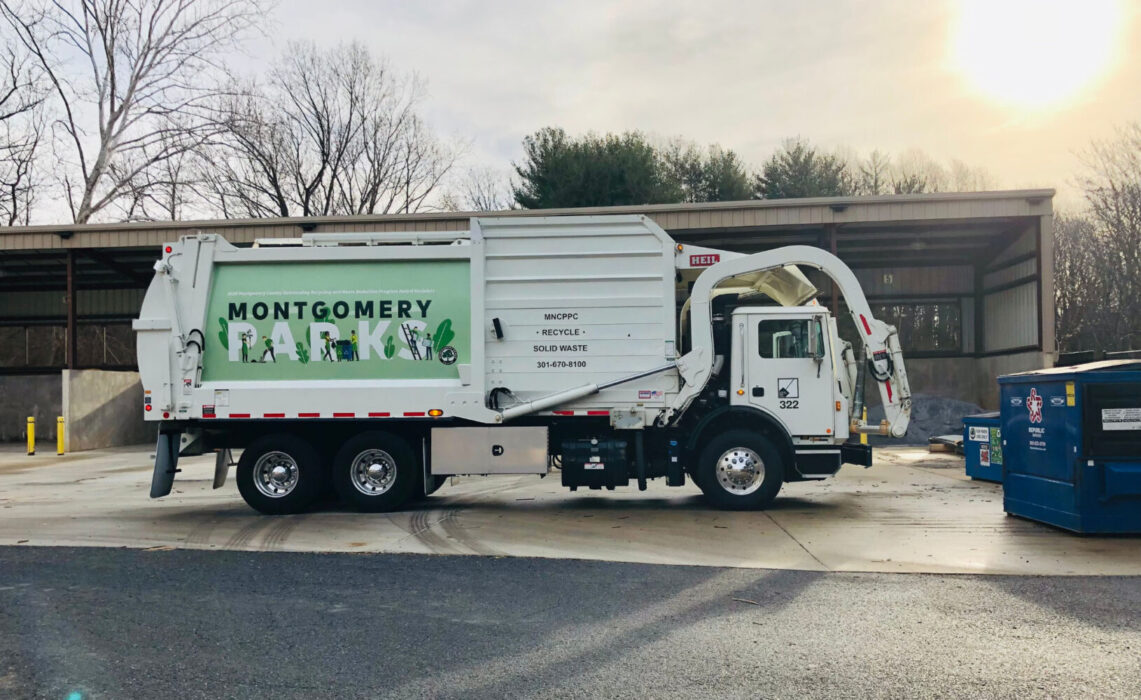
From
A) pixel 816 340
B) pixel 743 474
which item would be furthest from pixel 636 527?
pixel 816 340

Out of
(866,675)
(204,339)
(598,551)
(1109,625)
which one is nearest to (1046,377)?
(1109,625)

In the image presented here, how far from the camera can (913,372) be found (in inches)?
977

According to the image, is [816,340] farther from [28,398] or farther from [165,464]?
[28,398]

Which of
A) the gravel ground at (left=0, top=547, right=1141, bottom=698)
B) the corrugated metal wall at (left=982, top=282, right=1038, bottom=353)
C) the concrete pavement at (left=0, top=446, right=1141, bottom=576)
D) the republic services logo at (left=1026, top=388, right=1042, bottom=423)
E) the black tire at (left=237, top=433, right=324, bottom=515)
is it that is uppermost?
the corrugated metal wall at (left=982, top=282, right=1038, bottom=353)

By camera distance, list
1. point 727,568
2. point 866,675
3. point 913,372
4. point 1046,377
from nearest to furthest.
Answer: point 866,675 → point 727,568 → point 1046,377 → point 913,372

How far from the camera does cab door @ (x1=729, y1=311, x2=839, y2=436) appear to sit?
1033 cm

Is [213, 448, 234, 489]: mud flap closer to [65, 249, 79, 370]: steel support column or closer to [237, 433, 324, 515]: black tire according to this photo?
[237, 433, 324, 515]: black tire

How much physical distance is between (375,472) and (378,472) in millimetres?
36

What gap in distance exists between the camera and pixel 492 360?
10.4m

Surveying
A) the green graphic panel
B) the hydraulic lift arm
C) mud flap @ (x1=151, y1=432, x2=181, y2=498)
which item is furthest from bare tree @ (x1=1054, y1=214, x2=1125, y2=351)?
mud flap @ (x1=151, y1=432, x2=181, y2=498)

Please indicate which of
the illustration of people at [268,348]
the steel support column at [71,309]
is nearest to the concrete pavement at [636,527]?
the illustration of people at [268,348]

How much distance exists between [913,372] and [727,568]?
1940 centimetres

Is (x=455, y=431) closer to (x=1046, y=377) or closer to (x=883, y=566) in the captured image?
(x=883, y=566)

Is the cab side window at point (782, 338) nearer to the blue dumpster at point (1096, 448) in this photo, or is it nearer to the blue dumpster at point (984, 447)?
the blue dumpster at point (1096, 448)
